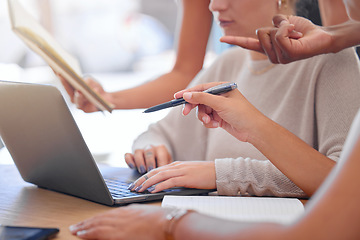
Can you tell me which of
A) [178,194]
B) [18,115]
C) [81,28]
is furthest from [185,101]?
[81,28]

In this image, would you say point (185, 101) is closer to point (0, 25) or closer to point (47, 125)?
point (47, 125)

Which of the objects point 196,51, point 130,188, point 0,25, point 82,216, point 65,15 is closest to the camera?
point 82,216

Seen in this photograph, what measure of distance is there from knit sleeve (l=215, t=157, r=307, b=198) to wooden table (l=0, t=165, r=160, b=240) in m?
0.14

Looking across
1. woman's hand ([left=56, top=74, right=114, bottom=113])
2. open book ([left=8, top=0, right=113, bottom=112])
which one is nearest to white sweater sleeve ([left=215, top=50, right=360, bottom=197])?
open book ([left=8, top=0, right=113, bottom=112])

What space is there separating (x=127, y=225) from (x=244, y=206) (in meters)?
0.22

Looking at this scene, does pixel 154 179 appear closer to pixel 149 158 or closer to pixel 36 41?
pixel 149 158

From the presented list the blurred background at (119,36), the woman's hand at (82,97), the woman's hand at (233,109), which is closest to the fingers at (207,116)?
the woman's hand at (233,109)

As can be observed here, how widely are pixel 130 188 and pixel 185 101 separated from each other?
206 mm

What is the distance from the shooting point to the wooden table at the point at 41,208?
76 centimetres

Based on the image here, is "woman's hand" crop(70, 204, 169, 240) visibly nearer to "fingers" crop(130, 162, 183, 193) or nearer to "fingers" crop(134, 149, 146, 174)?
"fingers" crop(130, 162, 183, 193)

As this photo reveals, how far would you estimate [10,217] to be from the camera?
0.80 m

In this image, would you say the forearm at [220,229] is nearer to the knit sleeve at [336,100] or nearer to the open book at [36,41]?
the knit sleeve at [336,100]

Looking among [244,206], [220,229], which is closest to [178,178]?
[244,206]

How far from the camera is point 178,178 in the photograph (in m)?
0.88
